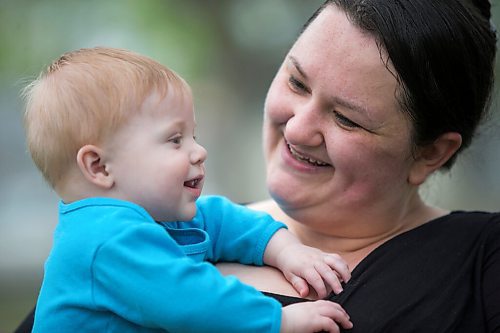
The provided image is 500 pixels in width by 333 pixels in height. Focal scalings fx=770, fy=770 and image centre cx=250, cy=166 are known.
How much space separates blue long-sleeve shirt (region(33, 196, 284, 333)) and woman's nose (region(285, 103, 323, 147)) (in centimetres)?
61

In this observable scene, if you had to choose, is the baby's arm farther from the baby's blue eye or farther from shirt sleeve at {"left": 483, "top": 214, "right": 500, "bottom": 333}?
the baby's blue eye

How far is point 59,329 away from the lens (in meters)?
1.64

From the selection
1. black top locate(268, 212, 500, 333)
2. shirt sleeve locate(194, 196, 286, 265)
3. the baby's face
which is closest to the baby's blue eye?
the baby's face

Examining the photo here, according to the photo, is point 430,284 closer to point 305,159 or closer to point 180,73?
point 305,159

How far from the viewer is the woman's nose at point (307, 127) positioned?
6.97 feet

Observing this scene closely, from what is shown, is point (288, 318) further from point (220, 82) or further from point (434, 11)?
point (220, 82)

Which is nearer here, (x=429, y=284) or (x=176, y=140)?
(x=176, y=140)

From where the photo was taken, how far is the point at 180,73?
5754 millimetres

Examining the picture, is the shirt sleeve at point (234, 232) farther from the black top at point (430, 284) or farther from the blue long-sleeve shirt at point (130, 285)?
the blue long-sleeve shirt at point (130, 285)

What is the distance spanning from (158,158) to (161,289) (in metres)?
0.29

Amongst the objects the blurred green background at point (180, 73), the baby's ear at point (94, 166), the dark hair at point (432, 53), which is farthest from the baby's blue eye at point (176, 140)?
the blurred green background at point (180, 73)

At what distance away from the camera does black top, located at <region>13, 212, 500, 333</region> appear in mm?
1925

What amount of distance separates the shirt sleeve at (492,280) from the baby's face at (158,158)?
84cm

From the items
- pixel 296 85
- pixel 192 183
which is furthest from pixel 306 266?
pixel 296 85
